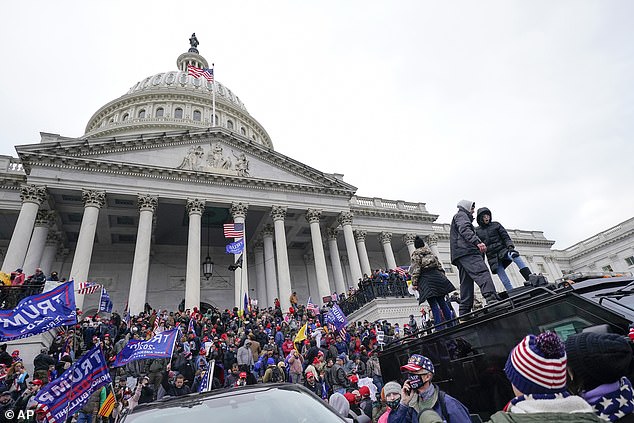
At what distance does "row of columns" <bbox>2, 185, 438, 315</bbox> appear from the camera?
60.0 feet

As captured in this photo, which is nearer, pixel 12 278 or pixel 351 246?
pixel 12 278

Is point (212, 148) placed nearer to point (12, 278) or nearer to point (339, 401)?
point (12, 278)

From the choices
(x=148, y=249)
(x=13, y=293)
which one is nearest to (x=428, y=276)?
(x=13, y=293)

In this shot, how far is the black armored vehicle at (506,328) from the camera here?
3.84m

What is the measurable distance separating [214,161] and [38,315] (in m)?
18.0

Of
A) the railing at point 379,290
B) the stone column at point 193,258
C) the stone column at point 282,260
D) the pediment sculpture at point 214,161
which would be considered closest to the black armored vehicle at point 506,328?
the railing at point 379,290

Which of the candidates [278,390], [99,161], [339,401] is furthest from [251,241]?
[278,390]

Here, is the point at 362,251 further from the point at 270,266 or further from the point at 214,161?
the point at 214,161

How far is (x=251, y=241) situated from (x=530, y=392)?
94.7 feet

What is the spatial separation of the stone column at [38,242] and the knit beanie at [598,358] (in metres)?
23.7

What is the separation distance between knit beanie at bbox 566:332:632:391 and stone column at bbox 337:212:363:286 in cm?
2296

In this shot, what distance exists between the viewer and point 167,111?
41719mm

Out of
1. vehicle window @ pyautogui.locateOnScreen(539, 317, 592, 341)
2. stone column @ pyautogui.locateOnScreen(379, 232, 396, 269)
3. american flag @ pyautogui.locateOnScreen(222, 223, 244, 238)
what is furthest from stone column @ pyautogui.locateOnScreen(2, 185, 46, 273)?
stone column @ pyautogui.locateOnScreen(379, 232, 396, 269)

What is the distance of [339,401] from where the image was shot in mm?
5734
